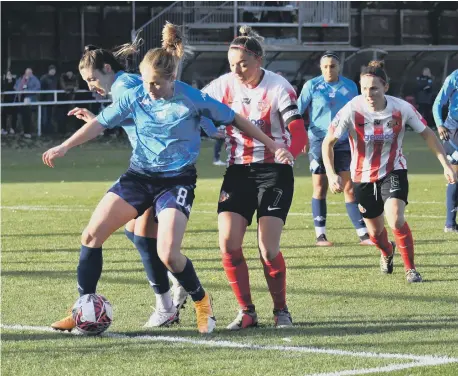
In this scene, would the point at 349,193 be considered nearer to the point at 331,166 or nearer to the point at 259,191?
the point at 331,166

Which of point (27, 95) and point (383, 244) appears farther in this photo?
point (27, 95)

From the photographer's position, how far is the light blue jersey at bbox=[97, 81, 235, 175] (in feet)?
24.4

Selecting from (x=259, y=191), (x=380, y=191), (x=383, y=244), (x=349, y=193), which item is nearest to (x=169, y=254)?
(x=259, y=191)

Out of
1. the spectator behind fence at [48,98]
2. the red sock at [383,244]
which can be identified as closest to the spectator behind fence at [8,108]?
the spectator behind fence at [48,98]

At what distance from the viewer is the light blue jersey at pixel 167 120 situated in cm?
744

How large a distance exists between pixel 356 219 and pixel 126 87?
5.41 meters

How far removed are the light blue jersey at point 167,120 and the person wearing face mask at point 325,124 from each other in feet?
16.9

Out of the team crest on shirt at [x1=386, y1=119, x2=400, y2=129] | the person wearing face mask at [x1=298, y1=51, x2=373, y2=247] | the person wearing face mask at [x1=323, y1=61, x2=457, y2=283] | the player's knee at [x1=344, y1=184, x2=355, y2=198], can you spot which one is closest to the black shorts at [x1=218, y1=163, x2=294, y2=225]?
the person wearing face mask at [x1=323, y1=61, x2=457, y2=283]

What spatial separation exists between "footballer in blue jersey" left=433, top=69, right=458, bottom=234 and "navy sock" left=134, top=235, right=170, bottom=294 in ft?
20.2

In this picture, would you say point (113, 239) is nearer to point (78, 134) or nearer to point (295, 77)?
point (78, 134)

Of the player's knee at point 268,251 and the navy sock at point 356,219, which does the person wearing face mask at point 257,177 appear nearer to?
the player's knee at point 268,251

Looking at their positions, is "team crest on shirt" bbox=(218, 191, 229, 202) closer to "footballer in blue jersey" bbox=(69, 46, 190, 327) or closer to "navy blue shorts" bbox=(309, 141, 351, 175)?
"footballer in blue jersey" bbox=(69, 46, 190, 327)

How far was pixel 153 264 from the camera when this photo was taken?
789 cm

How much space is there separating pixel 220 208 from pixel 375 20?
114 ft
